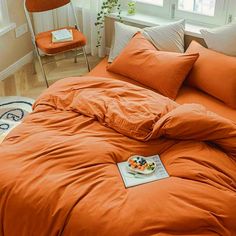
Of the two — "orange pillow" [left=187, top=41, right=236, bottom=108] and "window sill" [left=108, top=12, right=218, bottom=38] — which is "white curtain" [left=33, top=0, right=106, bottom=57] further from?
"orange pillow" [left=187, top=41, right=236, bottom=108]

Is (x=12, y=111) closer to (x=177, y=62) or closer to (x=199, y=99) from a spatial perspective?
(x=177, y=62)

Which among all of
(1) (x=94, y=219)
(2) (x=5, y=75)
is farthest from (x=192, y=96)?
(2) (x=5, y=75)

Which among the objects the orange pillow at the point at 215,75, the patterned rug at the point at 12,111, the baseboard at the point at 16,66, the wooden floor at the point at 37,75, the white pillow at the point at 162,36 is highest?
the white pillow at the point at 162,36

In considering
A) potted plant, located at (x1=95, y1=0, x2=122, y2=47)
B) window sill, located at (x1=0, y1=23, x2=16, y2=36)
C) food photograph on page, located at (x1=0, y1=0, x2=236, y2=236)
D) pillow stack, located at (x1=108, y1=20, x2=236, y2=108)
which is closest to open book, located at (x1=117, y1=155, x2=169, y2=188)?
food photograph on page, located at (x1=0, y1=0, x2=236, y2=236)

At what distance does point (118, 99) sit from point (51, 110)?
0.44 meters

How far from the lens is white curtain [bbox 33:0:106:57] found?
12.2 feet

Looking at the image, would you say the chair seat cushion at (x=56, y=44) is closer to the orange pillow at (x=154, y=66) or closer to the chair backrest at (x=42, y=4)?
the chair backrest at (x=42, y=4)

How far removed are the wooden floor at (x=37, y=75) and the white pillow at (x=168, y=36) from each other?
3.00ft

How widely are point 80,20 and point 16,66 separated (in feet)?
2.57

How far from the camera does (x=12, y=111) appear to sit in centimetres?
332

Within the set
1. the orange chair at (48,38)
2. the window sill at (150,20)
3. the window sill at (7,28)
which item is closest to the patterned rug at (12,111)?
the orange chair at (48,38)

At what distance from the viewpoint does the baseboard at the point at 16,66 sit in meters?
3.75

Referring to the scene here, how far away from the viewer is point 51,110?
2551 millimetres

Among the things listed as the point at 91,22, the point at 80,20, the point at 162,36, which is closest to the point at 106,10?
the point at 91,22
